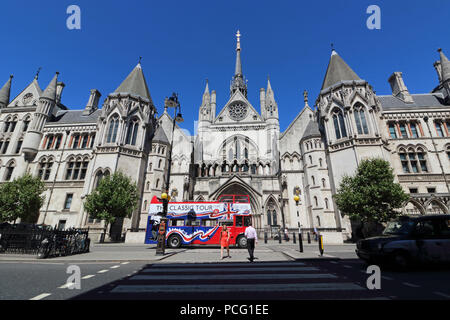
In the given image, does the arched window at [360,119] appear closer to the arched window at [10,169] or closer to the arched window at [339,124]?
the arched window at [339,124]

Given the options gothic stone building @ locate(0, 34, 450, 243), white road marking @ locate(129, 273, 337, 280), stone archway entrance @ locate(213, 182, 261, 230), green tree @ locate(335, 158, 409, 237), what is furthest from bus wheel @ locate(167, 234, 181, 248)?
green tree @ locate(335, 158, 409, 237)

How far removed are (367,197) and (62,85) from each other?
46.4 metres

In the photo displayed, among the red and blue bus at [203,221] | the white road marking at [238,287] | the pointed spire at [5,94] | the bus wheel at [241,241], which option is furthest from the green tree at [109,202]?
the pointed spire at [5,94]

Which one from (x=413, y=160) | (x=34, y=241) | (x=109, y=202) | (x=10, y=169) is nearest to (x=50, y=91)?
(x=10, y=169)

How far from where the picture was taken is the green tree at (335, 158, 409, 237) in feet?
55.2

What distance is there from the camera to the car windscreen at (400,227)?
6.99m

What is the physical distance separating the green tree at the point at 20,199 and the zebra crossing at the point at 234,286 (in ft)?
79.5

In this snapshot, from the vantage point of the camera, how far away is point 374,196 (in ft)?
55.8

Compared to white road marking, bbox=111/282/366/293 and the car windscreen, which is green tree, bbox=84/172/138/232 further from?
the car windscreen

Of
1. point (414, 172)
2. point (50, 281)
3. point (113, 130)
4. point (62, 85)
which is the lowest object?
point (50, 281)

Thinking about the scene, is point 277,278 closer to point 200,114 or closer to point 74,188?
point 74,188

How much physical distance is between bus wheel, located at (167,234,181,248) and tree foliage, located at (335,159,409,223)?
14.6 meters
